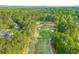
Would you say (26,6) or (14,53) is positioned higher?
(26,6)

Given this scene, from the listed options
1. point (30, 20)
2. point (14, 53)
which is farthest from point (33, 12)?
point (14, 53)

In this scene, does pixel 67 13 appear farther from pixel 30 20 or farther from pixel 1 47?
pixel 1 47

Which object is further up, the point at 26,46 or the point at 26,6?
the point at 26,6

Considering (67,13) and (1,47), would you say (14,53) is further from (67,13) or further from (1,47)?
(67,13)
